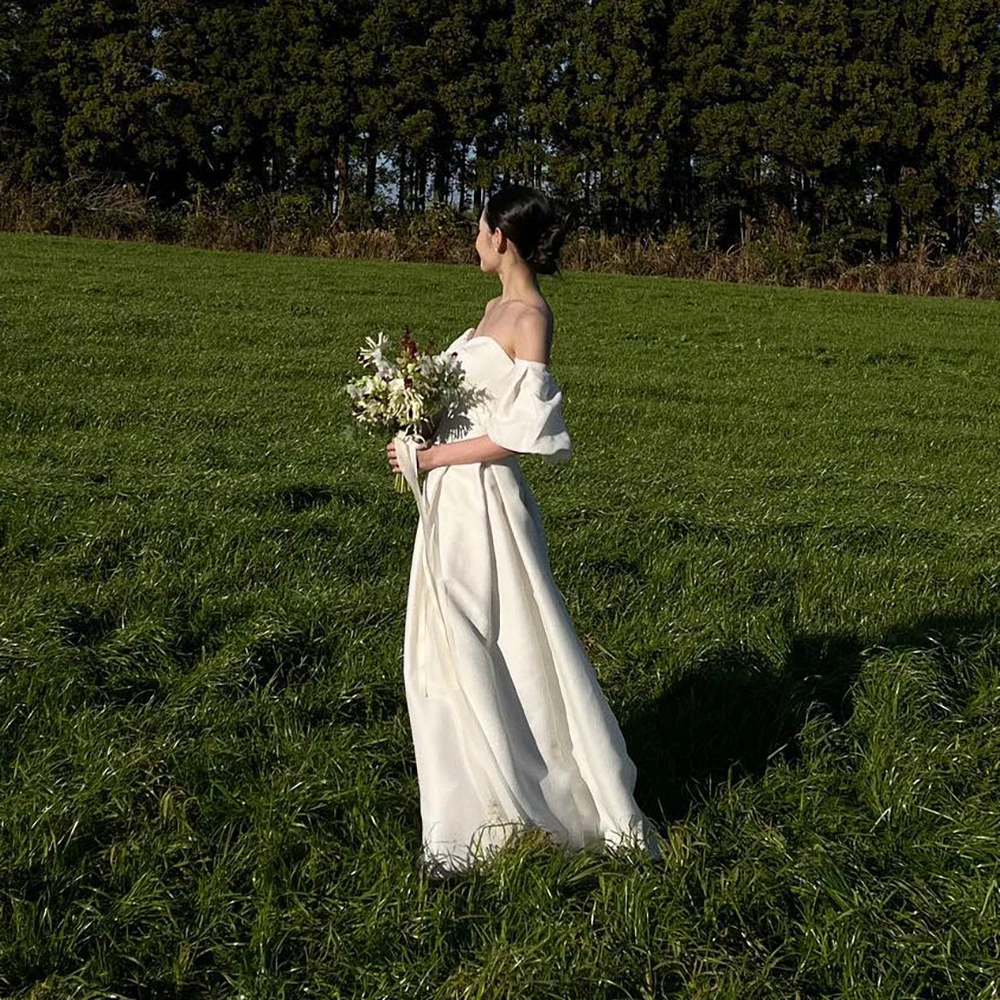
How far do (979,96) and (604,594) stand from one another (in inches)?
1348

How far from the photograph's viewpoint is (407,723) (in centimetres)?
464

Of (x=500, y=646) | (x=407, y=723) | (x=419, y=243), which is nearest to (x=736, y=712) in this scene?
(x=407, y=723)

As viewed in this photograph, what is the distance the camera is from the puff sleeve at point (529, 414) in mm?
3445

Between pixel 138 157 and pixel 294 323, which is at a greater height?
pixel 138 157

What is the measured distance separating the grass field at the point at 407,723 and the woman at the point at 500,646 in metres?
0.15

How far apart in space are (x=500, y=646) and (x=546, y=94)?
1394 inches

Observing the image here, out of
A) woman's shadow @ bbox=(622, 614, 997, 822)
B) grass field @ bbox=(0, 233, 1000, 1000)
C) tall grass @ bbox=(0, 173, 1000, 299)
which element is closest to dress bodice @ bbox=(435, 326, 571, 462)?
grass field @ bbox=(0, 233, 1000, 1000)

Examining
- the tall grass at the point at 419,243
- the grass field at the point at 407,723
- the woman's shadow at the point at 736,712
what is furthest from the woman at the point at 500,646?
the tall grass at the point at 419,243

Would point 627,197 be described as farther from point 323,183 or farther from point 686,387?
point 686,387

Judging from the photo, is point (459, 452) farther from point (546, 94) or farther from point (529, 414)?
point (546, 94)

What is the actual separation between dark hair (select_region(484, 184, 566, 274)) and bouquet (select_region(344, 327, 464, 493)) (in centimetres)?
41

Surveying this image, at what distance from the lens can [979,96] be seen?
3488 centimetres

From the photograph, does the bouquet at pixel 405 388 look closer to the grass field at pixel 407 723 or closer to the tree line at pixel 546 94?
the grass field at pixel 407 723

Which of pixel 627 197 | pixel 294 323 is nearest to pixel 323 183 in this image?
pixel 627 197
